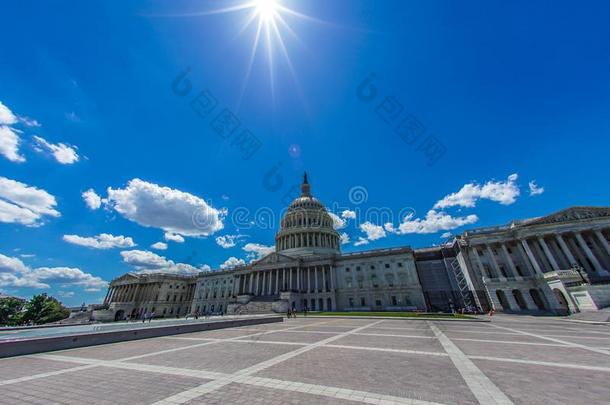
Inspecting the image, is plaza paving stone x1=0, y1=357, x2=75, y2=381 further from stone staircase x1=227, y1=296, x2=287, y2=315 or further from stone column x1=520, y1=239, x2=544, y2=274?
stone column x1=520, y1=239, x2=544, y2=274

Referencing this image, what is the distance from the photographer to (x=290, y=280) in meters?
59.4

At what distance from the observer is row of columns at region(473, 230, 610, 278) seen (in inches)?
1379

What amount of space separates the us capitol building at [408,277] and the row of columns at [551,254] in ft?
0.53

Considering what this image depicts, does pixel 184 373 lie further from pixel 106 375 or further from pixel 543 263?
pixel 543 263

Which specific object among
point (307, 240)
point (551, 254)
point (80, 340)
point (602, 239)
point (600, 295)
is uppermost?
point (307, 240)

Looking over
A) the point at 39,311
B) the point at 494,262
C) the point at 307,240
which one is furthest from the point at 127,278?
the point at 494,262

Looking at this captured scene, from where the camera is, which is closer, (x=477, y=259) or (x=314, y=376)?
(x=314, y=376)

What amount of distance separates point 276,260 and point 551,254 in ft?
184

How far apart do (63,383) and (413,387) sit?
9684 millimetres

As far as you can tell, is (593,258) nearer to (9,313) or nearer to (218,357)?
(218,357)

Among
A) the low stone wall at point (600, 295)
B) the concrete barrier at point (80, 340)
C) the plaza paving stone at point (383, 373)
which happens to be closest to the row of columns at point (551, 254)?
the low stone wall at point (600, 295)

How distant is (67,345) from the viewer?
1173 centimetres

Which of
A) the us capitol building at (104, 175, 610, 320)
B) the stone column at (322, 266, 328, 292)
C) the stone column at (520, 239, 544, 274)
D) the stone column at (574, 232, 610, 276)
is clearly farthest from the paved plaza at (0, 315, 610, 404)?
the stone column at (322, 266, 328, 292)

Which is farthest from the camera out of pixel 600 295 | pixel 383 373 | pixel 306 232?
pixel 306 232
